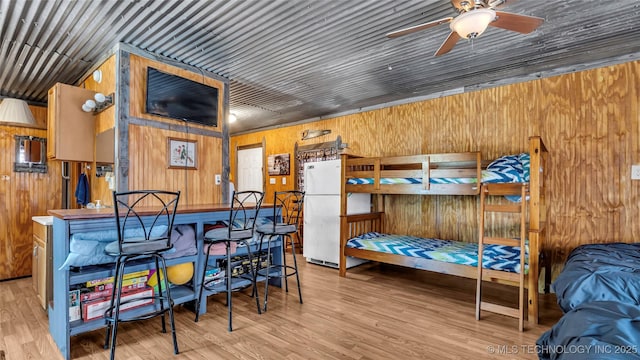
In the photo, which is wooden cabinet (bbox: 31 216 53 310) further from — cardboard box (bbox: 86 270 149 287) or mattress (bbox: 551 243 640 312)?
mattress (bbox: 551 243 640 312)

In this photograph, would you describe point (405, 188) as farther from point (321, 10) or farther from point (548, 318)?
point (321, 10)

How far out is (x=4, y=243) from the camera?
13.4 feet

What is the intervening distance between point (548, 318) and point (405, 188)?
1863 millimetres

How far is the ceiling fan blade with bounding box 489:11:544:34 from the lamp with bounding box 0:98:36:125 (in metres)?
5.42

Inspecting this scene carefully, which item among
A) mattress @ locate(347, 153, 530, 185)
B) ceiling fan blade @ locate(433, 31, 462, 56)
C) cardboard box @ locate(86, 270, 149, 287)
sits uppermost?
ceiling fan blade @ locate(433, 31, 462, 56)

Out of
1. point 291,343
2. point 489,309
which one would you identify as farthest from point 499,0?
point 291,343

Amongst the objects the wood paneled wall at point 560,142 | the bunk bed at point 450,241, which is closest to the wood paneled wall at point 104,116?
the bunk bed at point 450,241

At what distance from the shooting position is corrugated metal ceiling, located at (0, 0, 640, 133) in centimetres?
253

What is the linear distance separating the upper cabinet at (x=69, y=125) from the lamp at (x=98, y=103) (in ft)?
0.32

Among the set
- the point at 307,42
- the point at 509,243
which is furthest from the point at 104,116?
the point at 509,243

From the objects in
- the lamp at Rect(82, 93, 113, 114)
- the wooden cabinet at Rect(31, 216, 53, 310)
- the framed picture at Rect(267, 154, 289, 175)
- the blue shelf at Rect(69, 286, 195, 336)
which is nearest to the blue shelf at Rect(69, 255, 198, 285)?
the blue shelf at Rect(69, 286, 195, 336)

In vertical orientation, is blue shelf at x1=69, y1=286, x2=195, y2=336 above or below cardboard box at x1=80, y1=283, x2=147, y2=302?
below

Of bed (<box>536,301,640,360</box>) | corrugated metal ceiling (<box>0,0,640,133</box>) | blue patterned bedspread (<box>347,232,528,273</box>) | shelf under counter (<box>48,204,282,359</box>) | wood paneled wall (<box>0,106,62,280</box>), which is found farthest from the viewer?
wood paneled wall (<box>0,106,62,280</box>)

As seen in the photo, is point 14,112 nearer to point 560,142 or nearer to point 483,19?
point 483,19
